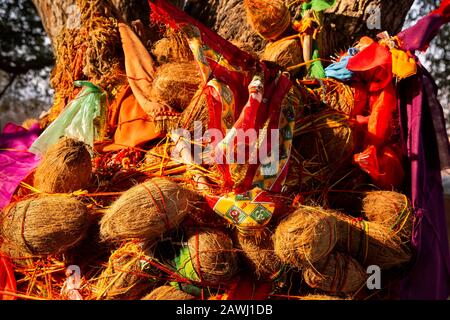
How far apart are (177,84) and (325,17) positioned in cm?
111

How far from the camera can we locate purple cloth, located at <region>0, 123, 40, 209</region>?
271cm

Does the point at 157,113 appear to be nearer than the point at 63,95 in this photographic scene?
Yes

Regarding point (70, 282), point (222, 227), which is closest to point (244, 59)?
point (222, 227)

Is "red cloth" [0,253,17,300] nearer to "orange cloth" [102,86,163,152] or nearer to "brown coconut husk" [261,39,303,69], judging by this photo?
"orange cloth" [102,86,163,152]

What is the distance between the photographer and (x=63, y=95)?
3.41 meters

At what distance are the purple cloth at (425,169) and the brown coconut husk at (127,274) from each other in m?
1.20

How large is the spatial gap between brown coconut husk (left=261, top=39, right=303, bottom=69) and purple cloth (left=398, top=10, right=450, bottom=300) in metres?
0.55

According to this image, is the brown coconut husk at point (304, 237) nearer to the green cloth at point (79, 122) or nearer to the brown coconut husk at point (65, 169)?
the brown coconut husk at point (65, 169)

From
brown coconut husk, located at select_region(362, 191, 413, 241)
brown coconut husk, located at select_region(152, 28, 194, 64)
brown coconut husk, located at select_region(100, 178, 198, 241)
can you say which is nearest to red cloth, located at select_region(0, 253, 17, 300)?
brown coconut husk, located at select_region(100, 178, 198, 241)

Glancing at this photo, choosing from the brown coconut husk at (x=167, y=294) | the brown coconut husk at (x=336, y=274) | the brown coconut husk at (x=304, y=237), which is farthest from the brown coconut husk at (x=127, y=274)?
the brown coconut husk at (x=336, y=274)
